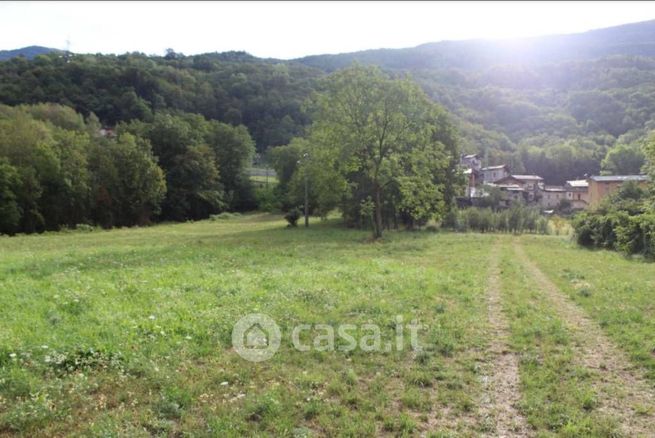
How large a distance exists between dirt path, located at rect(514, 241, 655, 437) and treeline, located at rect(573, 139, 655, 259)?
55.2ft

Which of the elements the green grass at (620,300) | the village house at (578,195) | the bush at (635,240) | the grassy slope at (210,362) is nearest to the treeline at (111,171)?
the grassy slope at (210,362)

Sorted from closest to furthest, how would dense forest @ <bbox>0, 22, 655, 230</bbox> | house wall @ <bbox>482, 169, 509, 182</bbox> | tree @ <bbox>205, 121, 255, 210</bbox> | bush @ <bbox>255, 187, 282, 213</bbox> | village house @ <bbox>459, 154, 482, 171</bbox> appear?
1. dense forest @ <bbox>0, 22, 655, 230</bbox>
2. bush @ <bbox>255, 187, 282, 213</bbox>
3. tree @ <bbox>205, 121, 255, 210</bbox>
4. house wall @ <bbox>482, 169, 509, 182</bbox>
5. village house @ <bbox>459, 154, 482, 171</bbox>

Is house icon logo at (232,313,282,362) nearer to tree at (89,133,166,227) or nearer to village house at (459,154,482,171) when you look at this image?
tree at (89,133,166,227)

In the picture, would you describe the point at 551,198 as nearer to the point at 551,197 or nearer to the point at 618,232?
the point at 551,197

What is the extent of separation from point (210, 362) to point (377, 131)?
28.5 metres

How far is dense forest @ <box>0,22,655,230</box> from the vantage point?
2785 inches

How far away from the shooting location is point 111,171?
186 feet

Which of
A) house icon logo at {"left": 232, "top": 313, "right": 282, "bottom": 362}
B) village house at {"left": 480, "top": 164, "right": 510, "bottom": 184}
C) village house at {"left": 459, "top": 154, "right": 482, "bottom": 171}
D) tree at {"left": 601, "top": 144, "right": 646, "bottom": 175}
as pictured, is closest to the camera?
house icon logo at {"left": 232, "top": 313, "right": 282, "bottom": 362}

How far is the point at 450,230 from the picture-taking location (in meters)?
50.8

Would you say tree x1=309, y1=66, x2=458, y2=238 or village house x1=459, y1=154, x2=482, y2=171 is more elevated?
tree x1=309, y1=66, x2=458, y2=238

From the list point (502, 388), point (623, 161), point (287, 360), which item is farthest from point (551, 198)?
point (287, 360)

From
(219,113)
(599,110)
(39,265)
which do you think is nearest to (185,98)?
(219,113)

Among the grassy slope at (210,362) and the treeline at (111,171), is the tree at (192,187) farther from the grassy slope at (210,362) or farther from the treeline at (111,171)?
the grassy slope at (210,362)

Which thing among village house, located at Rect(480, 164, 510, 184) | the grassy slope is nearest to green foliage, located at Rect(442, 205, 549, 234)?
the grassy slope
